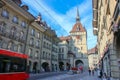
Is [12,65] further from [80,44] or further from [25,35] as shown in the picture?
[80,44]

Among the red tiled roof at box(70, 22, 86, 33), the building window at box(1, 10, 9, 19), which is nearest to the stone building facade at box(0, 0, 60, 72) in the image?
the building window at box(1, 10, 9, 19)

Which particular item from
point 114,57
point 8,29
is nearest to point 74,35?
point 8,29

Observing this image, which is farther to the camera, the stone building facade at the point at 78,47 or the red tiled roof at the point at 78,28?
the red tiled roof at the point at 78,28

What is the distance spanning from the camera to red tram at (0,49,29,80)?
1095cm

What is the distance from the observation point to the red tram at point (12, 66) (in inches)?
431

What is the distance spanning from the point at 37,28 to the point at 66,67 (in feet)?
113

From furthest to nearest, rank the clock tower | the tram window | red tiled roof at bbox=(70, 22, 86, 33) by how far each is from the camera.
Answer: red tiled roof at bbox=(70, 22, 86, 33) → the clock tower → the tram window

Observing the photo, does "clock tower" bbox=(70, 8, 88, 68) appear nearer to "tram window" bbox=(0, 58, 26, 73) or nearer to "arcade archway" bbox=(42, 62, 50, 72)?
"arcade archway" bbox=(42, 62, 50, 72)

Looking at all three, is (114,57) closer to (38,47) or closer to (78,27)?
(38,47)

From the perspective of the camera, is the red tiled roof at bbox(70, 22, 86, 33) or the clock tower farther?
the red tiled roof at bbox(70, 22, 86, 33)

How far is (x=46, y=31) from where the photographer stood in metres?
47.2

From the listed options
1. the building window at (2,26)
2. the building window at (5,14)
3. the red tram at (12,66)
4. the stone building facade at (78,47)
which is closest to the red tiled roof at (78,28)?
the stone building facade at (78,47)

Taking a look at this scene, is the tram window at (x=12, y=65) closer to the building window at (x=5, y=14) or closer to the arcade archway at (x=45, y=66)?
the building window at (x=5, y=14)

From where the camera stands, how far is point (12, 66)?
1209 cm
